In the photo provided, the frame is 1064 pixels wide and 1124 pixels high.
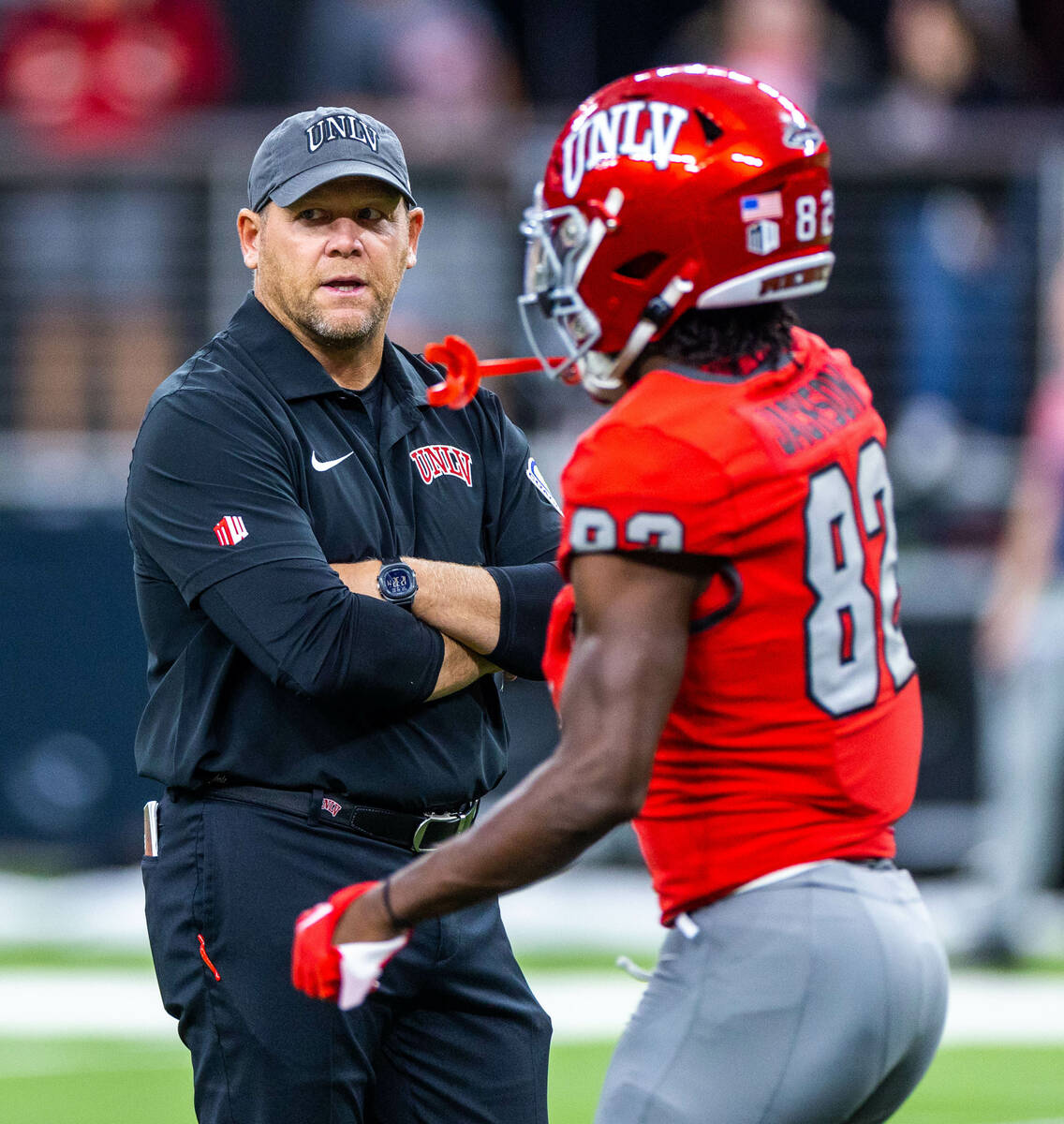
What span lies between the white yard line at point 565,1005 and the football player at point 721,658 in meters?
3.90

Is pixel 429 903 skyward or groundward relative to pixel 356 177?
groundward

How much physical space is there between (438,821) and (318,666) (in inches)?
15.9

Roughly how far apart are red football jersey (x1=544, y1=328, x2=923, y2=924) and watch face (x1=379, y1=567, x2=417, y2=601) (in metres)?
Result: 0.76

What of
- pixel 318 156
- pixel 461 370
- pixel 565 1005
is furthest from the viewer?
pixel 565 1005

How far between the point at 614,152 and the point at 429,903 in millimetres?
1039

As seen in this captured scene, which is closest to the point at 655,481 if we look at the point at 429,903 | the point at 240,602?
the point at 429,903

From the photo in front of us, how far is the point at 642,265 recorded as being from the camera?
2689mm

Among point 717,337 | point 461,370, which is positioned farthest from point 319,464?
point 717,337

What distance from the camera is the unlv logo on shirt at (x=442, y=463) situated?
3627mm

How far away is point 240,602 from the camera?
330cm

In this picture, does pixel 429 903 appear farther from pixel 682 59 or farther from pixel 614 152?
pixel 682 59

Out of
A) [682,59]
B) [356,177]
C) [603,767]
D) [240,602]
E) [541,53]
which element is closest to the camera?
[603,767]

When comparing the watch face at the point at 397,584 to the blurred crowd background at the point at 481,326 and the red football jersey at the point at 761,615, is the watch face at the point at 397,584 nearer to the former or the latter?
the red football jersey at the point at 761,615

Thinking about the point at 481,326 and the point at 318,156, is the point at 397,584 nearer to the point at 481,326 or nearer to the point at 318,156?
the point at 318,156
